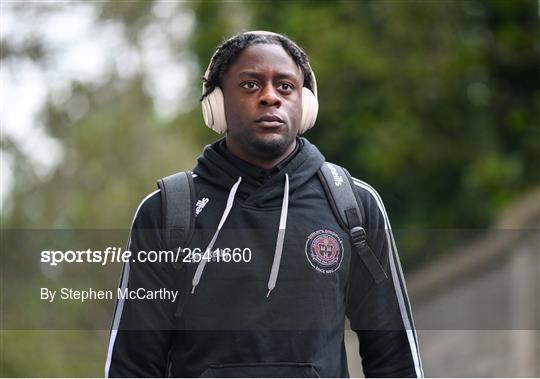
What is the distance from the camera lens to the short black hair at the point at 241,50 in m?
4.24

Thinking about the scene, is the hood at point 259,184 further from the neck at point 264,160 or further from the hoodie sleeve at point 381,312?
the hoodie sleeve at point 381,312

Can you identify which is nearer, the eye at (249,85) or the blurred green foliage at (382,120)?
the eye at (249,85)

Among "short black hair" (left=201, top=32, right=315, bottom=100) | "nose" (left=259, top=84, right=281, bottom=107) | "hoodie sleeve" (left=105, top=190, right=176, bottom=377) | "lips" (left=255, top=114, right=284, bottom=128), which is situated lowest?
"hoodie sleeve" (left=105, top=190, right=176, bottom=377)

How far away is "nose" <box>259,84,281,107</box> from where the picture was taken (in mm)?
4117

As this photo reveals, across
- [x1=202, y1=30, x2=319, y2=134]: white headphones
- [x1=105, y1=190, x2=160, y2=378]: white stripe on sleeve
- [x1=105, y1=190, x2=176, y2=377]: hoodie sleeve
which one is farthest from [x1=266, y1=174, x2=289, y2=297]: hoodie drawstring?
[x1=105, y1=190, x2=160, y2=378]: white stripe on sleeve

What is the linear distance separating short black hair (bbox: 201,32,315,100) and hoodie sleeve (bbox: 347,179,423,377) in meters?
0.48

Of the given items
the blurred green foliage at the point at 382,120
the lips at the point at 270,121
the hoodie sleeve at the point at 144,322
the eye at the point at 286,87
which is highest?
the blurred green foliage at the point at 382,120

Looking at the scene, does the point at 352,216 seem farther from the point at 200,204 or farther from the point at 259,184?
the point at 200,204

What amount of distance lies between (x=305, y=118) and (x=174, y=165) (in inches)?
798

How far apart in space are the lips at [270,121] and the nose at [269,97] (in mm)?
41

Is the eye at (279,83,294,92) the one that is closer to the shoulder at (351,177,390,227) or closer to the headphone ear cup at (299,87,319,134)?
the headphone ear cup at (299,87,319,134)

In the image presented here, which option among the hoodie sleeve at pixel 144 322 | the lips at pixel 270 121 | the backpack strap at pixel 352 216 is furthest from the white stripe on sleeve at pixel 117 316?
the backpack strap at pixel 352 216

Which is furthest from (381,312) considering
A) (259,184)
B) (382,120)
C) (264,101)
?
(382,120)

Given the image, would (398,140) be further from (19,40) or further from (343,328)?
(343,328)
